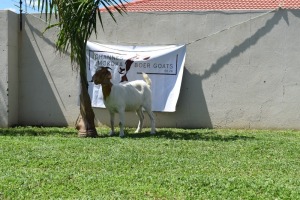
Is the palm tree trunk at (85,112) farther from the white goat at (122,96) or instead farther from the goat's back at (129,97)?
the goat's back at (129,97)

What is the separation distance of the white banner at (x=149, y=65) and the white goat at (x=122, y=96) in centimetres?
84

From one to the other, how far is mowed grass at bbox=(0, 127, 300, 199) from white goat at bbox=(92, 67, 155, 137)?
0.59 m

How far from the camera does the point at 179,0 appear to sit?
1586cm

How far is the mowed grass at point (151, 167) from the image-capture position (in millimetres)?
4920

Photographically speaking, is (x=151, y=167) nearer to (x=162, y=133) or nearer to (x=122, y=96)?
(x=122, y=96)

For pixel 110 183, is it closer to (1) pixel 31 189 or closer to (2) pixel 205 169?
(1) pixel 31 189

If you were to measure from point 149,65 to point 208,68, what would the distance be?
1430 millimetres

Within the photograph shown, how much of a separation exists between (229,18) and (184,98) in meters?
2.19

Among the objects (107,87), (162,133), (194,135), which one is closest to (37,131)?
(107,87)

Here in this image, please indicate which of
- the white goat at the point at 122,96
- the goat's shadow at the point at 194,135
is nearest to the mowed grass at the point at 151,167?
the goat's shadow at the point at 194,135

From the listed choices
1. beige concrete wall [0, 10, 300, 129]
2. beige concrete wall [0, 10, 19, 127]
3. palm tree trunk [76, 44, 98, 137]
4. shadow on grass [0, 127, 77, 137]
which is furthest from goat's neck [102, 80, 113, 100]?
beige concrete wall [0, 10, 19, 127]

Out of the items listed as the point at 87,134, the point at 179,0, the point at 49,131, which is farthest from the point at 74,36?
the point at 179,0

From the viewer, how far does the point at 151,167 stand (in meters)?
6.15

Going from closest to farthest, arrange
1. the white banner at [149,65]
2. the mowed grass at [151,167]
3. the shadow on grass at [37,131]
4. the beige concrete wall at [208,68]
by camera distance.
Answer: the mowed grass at [151,167], the shadow on grass at [37,131], the beige concrete wall at [208,68], the white banner at [149,65]
